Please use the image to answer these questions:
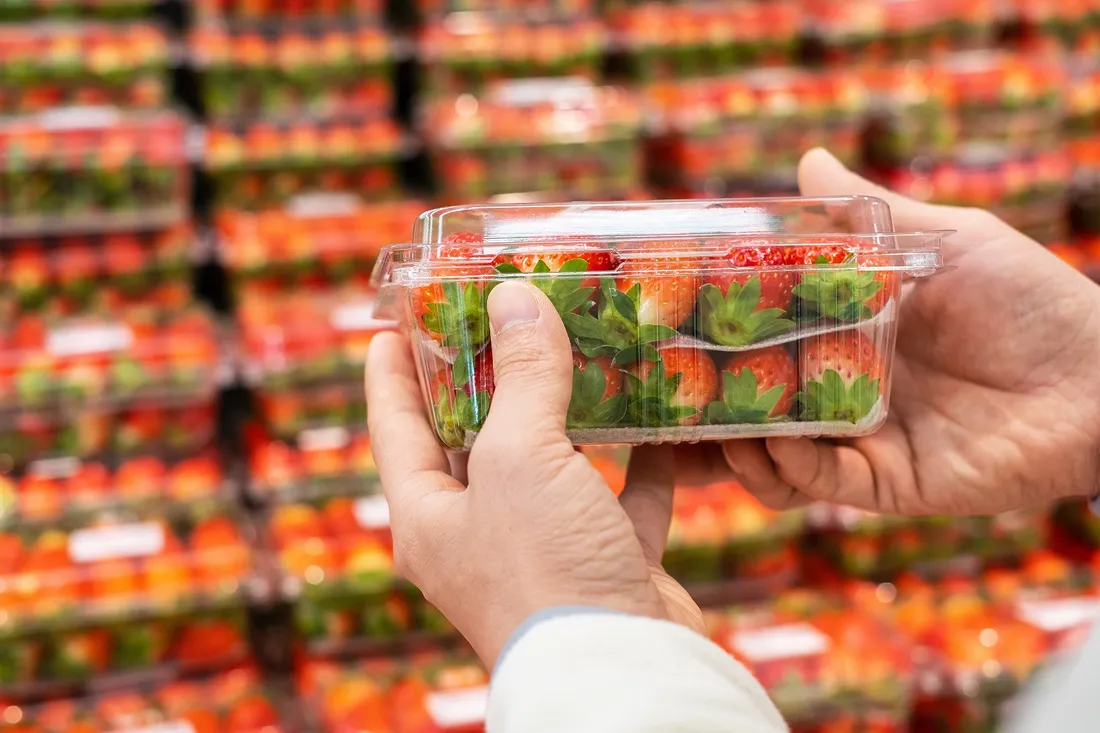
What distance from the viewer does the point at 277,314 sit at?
2.74m

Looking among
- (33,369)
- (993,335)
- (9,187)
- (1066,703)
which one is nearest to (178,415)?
(33,369)

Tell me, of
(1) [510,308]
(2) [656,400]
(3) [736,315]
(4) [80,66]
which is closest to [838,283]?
(3) [736,315]

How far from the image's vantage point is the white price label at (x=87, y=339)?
256cm

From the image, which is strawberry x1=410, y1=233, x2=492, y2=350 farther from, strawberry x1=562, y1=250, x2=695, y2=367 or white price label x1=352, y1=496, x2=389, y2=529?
white price label x1=352, y1=496, x2=389, y2=529

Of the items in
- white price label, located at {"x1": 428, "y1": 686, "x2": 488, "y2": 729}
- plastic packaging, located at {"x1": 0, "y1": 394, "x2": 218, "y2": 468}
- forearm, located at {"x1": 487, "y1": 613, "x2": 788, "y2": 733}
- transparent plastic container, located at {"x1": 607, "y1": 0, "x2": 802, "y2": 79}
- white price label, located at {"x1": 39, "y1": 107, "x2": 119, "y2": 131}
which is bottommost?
white price label, located at {"x1": 428, "y1": 686, "x2": 488, "y2": 729}

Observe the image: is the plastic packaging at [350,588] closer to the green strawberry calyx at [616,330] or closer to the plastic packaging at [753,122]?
the plastic packaging at [753,122]

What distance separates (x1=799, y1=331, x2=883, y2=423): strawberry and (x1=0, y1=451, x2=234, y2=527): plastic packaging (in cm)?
177

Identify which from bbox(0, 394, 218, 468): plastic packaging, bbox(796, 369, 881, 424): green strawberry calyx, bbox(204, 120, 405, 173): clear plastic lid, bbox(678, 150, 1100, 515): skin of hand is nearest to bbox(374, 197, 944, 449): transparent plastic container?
bbox(796, 369, 881, 424): green strawberry calyx

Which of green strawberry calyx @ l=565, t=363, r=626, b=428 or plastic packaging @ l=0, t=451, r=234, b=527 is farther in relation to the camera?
plastic packaging @ l=0, t=451, r=234, b=527

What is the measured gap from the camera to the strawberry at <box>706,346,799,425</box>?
1087mm

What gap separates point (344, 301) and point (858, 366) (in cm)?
185

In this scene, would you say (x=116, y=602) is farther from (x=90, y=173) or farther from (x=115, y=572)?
(x=90, y=173)

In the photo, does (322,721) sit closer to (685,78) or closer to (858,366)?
(858,366)

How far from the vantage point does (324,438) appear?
269 cm
